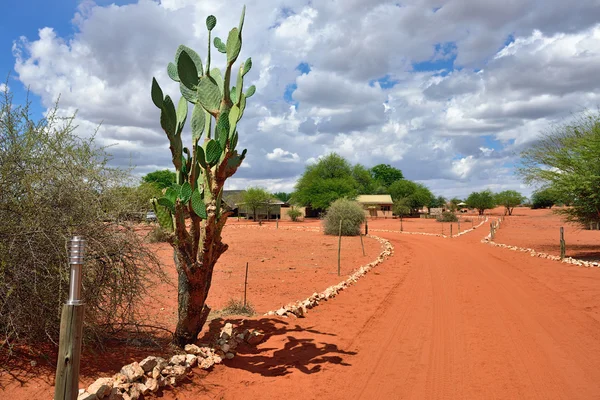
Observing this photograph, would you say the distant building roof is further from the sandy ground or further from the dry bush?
the dry bush

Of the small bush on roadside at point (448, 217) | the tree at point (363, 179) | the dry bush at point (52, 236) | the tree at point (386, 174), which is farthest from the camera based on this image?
the tree at point (386, 174)

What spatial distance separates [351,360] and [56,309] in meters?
4.10

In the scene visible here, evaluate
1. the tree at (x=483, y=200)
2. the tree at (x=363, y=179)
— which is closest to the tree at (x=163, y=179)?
the tree at (x=363, y=179)

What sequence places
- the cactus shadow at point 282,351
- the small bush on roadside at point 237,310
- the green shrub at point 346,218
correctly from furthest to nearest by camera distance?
the green shrub at point 346,218 → the small bush on roadside at point 237,310 → the cactus shadow at point 282,351

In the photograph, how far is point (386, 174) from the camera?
113 m

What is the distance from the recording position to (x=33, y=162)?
19.2 feet

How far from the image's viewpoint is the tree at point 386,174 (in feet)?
366

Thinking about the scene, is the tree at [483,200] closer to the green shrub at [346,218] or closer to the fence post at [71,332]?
the green shrub at [346,218]

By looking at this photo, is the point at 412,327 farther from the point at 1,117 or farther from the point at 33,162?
the point at 1,117

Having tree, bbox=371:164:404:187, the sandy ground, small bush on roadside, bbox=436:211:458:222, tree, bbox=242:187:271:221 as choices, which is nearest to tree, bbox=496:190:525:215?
tree, bbox=371:164:404:187

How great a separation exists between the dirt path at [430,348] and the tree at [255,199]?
175 ft

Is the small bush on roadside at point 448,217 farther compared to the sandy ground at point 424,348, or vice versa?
the small bush on roadside at point 448,217

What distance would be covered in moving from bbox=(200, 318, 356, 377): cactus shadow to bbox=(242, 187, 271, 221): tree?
2254 inches

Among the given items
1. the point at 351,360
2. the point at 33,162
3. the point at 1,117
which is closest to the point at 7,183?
the point at 33,162
